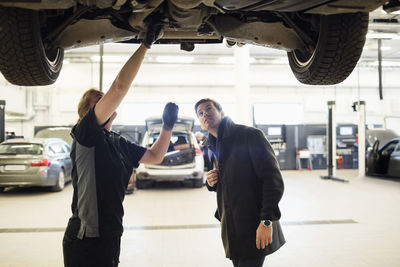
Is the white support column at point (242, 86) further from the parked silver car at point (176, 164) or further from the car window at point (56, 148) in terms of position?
the car window at point (56, 148)

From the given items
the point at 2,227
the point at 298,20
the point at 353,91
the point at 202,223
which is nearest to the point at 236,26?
the point at 298,20

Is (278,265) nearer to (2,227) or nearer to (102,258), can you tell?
(102,258)

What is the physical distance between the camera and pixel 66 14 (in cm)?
203

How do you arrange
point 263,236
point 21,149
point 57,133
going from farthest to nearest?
point 57,133 → point 21,149 → point 263,236

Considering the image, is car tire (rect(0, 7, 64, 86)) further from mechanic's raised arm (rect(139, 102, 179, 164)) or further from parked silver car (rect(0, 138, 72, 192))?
parked silver car (rect(0, 138, 72, 192))

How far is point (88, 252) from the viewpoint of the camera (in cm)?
155

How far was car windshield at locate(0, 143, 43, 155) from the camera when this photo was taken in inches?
260

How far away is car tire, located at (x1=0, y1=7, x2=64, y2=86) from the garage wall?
12533mm

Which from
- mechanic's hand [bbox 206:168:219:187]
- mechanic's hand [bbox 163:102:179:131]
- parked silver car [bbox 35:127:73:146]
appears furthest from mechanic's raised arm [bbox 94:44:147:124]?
parked silver car [bbox 35:127:73:146]

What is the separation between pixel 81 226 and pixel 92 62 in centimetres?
1337

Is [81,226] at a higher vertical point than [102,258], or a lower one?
higher

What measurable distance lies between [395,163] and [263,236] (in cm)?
886

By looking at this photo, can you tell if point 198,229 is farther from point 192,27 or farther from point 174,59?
point 174,59

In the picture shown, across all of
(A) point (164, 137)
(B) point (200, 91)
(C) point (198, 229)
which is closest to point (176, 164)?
Answer: (C) point (198, 229)
